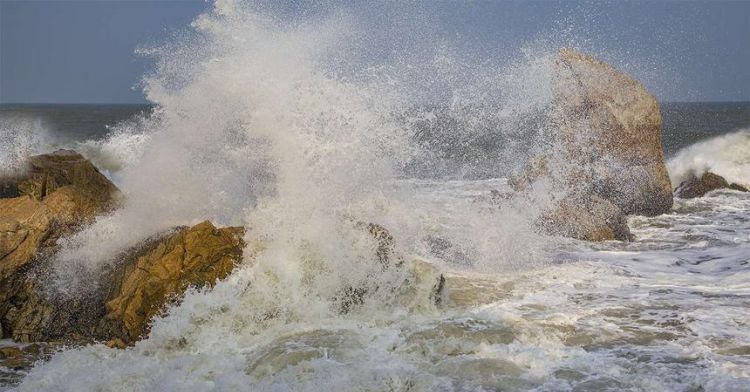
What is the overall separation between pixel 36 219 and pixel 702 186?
1392 cm

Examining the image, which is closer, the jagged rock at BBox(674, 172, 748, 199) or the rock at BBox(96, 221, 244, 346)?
the rock at BBox(96, 221, 244, 346)

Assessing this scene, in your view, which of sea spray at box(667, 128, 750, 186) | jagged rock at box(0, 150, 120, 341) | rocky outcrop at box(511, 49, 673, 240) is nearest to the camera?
jagged rock at box(0, 150, 120, 341)

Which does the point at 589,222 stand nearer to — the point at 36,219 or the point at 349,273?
the point at 349,273

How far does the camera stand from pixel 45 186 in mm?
8156

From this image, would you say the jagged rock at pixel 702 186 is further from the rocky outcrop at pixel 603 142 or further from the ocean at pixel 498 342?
the ocean at pixel 498 342

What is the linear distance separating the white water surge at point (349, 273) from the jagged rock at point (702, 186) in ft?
13.2

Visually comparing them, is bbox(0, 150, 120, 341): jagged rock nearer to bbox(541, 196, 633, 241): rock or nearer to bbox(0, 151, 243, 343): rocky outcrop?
bbox(0, 151, 243, 343): rocky outcrop

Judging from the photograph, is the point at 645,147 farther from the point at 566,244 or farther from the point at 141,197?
the point at 141,197

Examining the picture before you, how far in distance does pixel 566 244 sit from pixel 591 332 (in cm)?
431

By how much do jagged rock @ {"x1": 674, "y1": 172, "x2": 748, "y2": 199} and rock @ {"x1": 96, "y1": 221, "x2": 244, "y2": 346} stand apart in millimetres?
12029

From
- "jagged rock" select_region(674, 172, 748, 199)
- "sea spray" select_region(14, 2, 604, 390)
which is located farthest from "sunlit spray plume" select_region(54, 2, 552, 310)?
"jagged rock" select_region(674, 172, 748, 199)

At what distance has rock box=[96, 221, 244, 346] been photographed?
634 cm

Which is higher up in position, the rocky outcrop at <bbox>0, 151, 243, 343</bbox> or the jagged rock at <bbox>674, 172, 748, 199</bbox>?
the jagged rock at <bbox>674, 172, 748, 199</bbox>

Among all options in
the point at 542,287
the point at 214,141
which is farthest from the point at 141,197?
the point at 542,287
